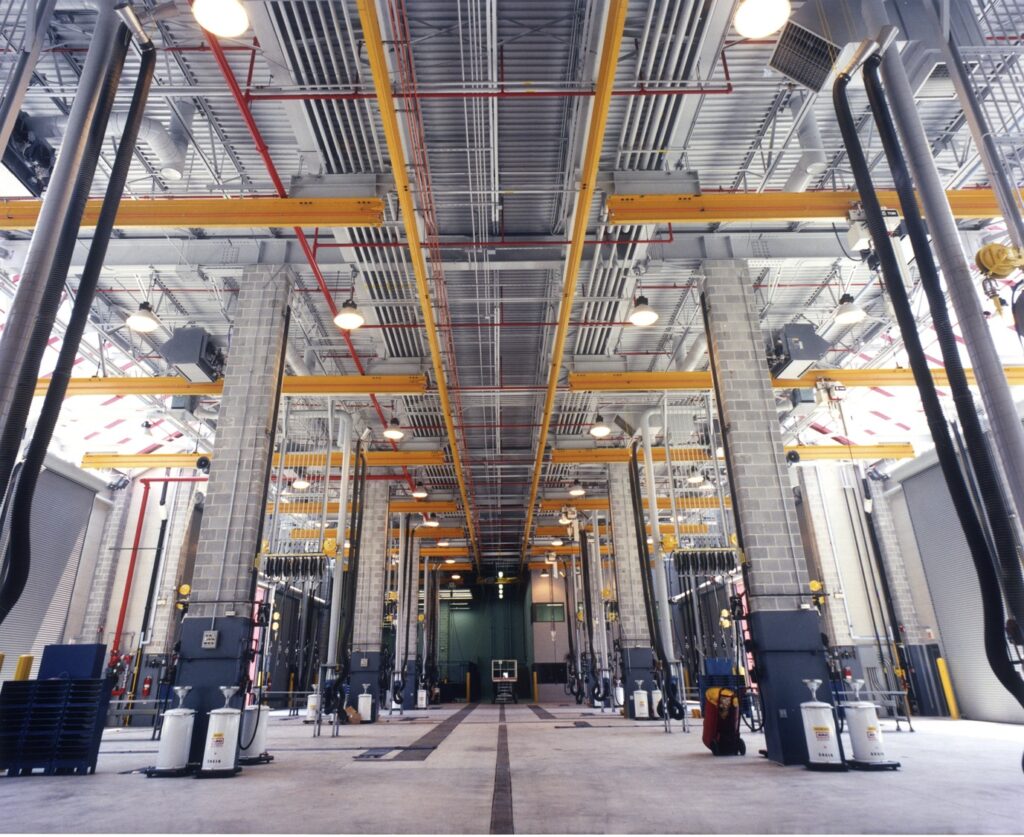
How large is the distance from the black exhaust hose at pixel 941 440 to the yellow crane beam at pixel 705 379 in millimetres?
9329

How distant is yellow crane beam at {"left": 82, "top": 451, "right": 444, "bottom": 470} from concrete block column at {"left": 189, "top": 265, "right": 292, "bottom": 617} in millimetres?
5199

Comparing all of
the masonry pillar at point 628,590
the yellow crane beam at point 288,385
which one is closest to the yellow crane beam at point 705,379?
the yellow crane beam at point 288,385

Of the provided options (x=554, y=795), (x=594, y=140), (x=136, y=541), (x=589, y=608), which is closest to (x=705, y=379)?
(x=594, y=140)

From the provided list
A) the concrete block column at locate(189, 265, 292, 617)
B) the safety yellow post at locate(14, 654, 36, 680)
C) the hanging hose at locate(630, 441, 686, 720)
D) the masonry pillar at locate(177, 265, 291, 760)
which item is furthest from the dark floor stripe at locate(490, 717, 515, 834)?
the safety yellow post at locate(14, 654, 36, 680)

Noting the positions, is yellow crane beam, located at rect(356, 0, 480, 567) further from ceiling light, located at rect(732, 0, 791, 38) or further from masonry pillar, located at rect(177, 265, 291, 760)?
ceiling light, located at rect(732, 0, 791, 38)

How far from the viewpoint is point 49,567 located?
18359mm

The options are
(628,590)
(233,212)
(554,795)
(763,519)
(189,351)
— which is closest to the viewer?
(554,795)

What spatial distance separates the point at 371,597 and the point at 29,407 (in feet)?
65.3

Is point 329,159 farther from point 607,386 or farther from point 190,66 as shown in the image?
point 607,386

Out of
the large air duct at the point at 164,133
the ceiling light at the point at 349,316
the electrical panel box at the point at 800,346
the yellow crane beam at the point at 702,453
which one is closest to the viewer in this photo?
the large air duct at the point at 164,133

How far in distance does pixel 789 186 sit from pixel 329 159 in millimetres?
7696

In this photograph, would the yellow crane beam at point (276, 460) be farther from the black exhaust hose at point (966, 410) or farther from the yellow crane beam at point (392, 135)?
the black exhaust hose at point (966, 410)

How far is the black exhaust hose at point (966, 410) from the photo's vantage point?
13.9ft

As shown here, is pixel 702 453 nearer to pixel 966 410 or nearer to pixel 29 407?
pixel 966 410
